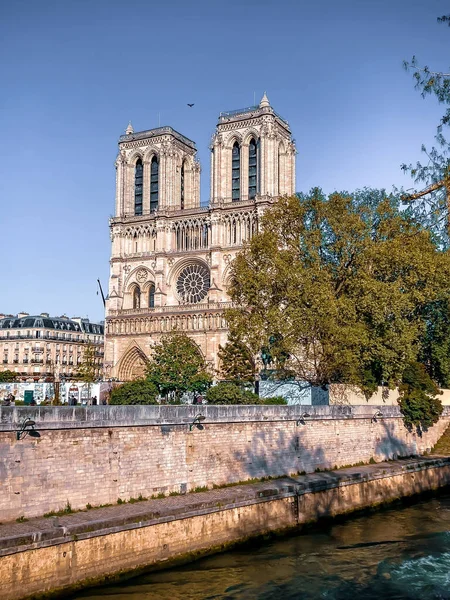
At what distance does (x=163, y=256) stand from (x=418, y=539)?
1679 inches

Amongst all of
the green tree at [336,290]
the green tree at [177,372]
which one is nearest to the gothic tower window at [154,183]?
the green tree at [177,372]

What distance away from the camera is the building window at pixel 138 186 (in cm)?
6294

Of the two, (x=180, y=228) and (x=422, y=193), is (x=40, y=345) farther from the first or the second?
(x=422, y=193)

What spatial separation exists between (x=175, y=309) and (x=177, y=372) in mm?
16347

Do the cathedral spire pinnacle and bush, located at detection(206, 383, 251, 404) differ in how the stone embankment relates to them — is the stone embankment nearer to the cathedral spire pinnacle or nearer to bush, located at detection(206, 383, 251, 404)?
bush, located at detection(206, 383, 251, 404)

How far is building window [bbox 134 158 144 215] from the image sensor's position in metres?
62.9

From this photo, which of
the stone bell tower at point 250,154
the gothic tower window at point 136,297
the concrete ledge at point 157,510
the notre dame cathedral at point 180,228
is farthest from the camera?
the gothic tower window at point 136,297

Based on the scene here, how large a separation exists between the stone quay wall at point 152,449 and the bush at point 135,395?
8.06 meters

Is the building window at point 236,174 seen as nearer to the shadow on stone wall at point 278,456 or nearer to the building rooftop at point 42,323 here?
the building rooftop at point 42,323

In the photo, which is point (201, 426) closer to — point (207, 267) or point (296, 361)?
point (296, 361)

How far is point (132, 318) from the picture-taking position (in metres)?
59.4

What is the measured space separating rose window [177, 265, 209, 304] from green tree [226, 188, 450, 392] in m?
24.1

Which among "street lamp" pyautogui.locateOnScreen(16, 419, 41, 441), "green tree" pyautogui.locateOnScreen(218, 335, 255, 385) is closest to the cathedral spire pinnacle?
"green tree" pyautogui.locateOnScreen(218, 335, 255, 385)

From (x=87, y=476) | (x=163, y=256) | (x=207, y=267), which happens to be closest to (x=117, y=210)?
Answer: (x=163, y=256)
